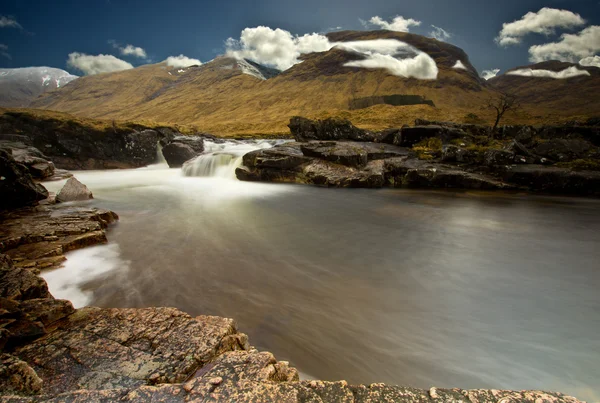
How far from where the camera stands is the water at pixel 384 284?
146 inches

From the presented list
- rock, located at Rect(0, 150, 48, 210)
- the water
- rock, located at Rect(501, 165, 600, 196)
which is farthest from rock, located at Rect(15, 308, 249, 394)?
rock, located at Rect(501, 165, 600, 196)

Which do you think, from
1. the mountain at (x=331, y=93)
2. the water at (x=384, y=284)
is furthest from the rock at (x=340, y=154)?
the mountain at (x=331, y=93)

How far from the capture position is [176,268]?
6.03 meters

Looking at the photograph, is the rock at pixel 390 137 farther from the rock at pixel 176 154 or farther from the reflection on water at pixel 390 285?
the rock at pixel 176 154

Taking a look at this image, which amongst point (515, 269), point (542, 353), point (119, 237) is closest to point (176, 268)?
point (119, 237)

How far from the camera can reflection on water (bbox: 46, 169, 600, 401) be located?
3.70 metres

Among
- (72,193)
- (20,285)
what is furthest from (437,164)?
(72,193)

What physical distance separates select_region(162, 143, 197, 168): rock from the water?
12.2m

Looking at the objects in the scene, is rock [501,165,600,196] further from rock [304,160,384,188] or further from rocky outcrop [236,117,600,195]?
rock [304,160,384,188]

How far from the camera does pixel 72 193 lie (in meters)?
10.7

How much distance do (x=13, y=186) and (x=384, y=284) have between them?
10570 mm

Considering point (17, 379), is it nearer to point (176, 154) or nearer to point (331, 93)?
point (176, 154)

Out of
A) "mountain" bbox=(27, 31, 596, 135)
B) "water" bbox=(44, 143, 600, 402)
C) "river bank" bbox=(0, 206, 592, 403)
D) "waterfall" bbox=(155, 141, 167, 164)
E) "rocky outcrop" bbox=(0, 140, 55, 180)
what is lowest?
"water" bbox=(44, 143, 600, 402)

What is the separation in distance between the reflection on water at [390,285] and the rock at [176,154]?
1205 centimetres
